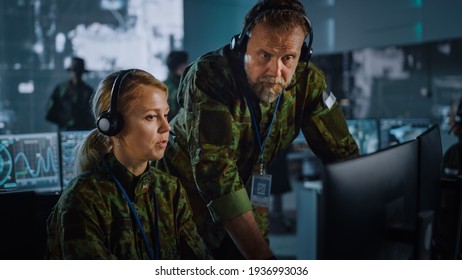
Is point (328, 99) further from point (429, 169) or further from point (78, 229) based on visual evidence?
point (78, 229)

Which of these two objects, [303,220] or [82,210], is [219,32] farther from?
[303,220]

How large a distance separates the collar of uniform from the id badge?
376mm

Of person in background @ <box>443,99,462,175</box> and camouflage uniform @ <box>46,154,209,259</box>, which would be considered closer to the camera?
camouflage uniform @ <box>46,154,209,259</box>

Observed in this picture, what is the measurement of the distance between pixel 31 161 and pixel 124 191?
114cm

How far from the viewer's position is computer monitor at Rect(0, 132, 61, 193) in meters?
2.10

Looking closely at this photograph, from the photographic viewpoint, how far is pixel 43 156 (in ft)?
7.56

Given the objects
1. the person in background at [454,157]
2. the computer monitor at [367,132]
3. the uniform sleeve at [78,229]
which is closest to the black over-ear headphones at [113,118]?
the uniform sleeve at [78,229]

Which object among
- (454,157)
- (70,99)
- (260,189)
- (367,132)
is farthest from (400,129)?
(70,99)

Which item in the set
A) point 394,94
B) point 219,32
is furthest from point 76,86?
point 394,94

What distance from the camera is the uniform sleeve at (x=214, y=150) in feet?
4.55

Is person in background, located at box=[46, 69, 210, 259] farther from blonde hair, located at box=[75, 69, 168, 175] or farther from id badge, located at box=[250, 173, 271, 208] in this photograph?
id badge, located at box=[250, 173, 271, 208]

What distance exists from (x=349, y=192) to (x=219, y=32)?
1.11m

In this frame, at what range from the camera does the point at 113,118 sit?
1286mm

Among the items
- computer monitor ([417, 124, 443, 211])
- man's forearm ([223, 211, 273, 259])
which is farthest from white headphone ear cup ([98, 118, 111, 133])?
computer monitor ([417, 124, 443, 211])
